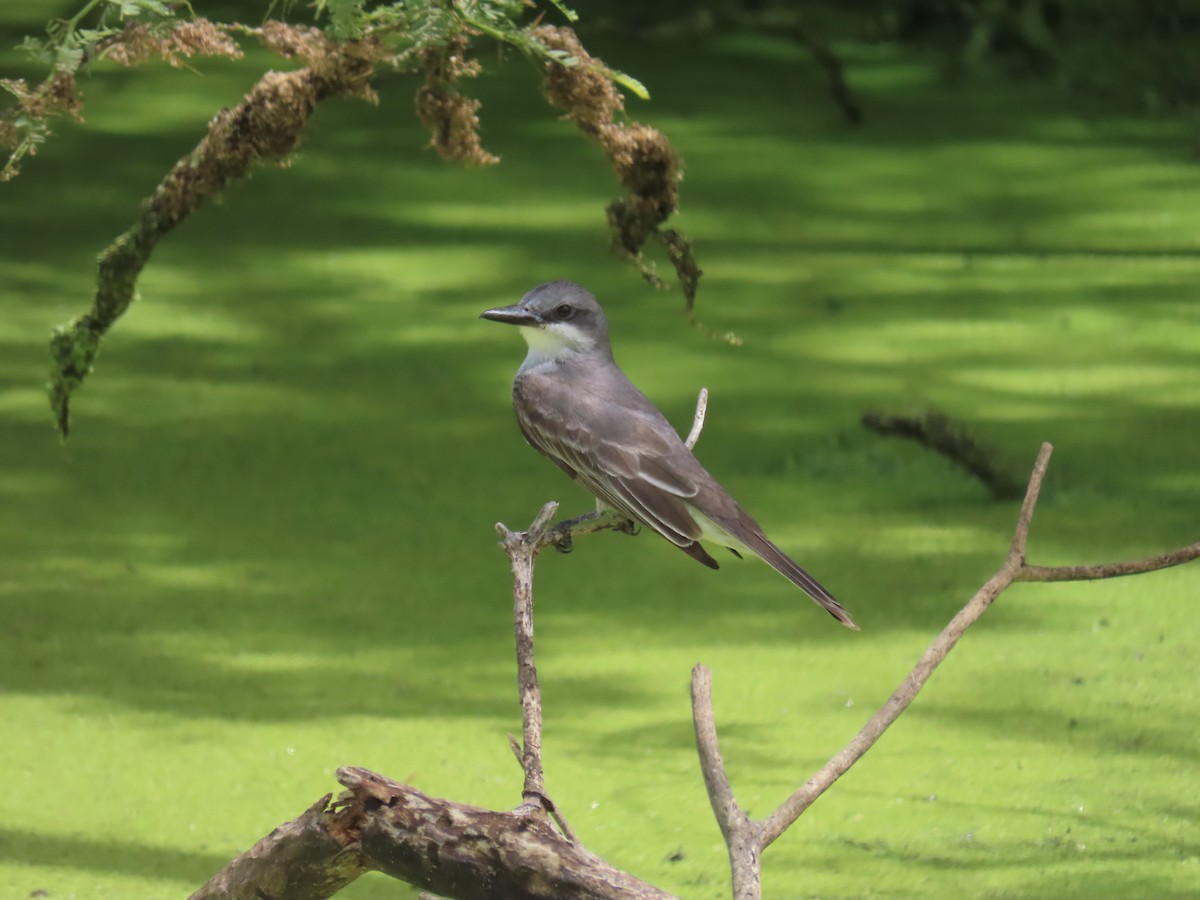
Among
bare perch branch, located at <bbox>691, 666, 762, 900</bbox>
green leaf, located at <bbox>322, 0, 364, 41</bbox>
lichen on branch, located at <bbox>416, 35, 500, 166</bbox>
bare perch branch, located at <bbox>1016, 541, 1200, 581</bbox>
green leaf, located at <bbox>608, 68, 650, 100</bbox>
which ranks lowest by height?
bare perch branch, located at <bbox>691, 666, 762, 900</bbox>

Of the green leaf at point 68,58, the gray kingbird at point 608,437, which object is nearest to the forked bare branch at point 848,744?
the gray kingbird at point 608,437

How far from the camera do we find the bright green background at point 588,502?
2.73 meters

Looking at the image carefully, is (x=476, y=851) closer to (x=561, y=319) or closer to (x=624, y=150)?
(x=561, y=319)

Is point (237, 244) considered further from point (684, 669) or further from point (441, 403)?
point (684, 669)

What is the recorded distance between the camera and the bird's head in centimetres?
217

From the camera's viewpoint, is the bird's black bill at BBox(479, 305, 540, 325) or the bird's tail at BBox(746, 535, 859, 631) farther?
the bird's black bill at BBox(479, 305, 540, 325)

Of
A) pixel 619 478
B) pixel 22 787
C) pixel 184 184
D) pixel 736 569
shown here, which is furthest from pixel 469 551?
pixel 619 478

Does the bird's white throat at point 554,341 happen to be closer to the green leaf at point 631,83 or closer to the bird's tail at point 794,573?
the green leaf at point 631,83

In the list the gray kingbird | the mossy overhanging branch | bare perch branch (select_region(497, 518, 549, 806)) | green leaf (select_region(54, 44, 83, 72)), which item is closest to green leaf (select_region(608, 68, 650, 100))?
the mossy overhanging branch

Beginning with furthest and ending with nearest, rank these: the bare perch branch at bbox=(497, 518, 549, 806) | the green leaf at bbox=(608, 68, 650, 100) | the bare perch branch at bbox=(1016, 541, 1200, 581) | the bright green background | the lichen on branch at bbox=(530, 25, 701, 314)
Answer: the bright green background → the lichen on branch at bbox=(530, 25, 701, 314) → the green leaf at bbox=(608, 68, 650, 100) → the bare perch branch at bbox=(497, 518, 549, 806) → the bare perch branch at bbox=(1016, 541, 1200, 581)

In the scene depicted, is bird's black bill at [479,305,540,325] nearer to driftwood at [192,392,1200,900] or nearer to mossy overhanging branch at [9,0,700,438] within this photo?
mossy overhanging branch at [9,0,700,438]

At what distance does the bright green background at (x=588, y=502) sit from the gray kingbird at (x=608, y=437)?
74 centimetres

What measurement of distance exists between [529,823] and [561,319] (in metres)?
0.80

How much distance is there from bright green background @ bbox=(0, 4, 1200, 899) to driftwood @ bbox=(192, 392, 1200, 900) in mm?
913
